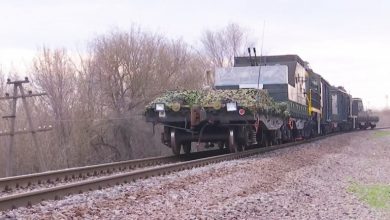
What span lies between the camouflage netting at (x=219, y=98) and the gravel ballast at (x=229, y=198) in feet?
9.01

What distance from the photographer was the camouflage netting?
50.9 feet

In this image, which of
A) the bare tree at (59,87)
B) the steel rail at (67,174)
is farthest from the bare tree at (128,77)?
the steel rail at (67,174)

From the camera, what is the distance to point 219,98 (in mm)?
15797

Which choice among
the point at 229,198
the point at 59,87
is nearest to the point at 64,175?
the point at 229,198

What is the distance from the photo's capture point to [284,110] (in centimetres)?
1856

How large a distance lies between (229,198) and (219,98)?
24.9 ft

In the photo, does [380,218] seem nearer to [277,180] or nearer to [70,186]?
[277,180]

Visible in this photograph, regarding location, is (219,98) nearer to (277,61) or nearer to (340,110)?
(277,61)

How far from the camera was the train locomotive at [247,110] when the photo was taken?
51.4 ft

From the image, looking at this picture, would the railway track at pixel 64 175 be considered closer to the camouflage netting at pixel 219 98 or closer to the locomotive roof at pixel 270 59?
the camouflage netting at pixel 219 98

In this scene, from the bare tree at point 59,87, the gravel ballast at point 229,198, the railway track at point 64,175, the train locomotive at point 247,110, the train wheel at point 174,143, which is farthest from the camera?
the bare tree at point 59,87

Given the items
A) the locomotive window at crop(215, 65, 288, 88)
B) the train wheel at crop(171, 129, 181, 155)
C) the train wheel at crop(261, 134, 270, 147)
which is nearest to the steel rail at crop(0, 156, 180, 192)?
the train wheel at crop(171, 129, 181, 155)

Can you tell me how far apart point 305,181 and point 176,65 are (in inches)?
945

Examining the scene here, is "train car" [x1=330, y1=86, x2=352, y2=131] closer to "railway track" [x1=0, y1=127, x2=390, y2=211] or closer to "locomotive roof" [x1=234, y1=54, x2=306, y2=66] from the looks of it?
"locomotive roof" [x1=234, y1=54, x2=306, y2=66]
